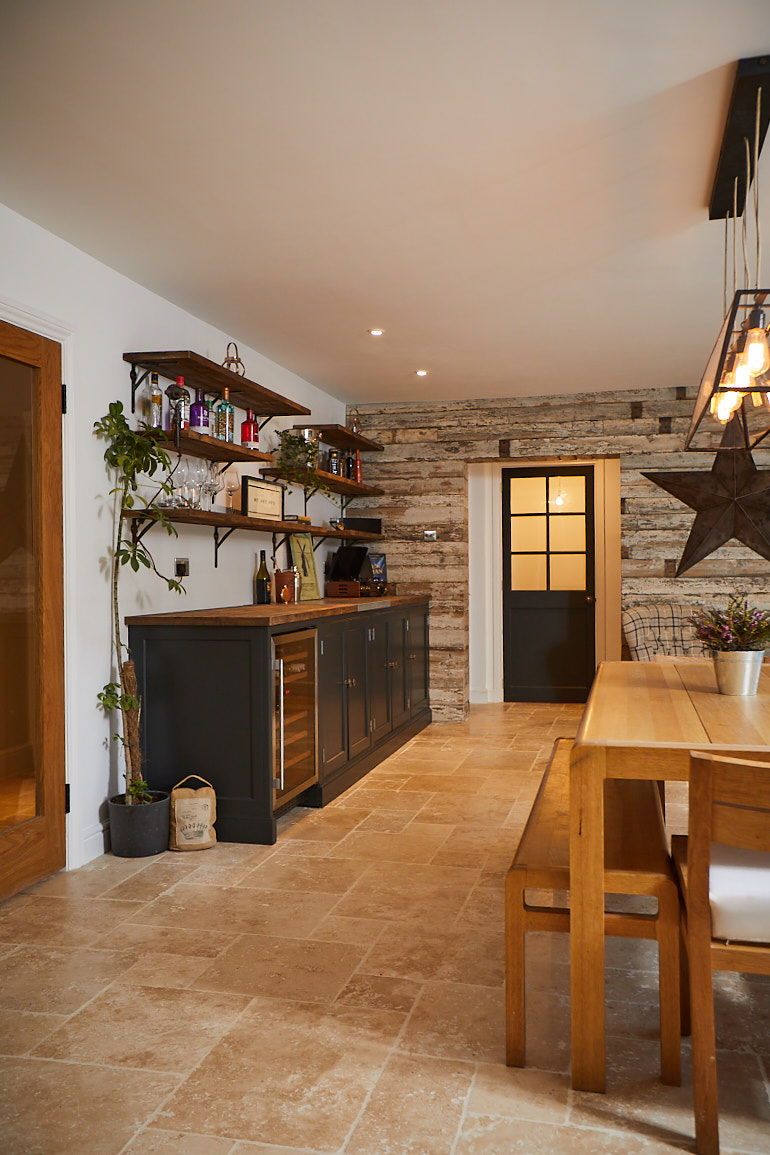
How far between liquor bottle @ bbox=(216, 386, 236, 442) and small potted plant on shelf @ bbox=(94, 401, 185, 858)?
501mm

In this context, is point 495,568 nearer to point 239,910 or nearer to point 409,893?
point 409,893

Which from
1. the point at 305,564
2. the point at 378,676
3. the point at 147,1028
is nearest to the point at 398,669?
the point at 378,676

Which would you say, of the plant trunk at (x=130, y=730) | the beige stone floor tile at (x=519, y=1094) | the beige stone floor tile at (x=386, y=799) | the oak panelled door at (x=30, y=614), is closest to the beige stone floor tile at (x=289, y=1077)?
the beige stone floor tile at (x=519, y=1094)

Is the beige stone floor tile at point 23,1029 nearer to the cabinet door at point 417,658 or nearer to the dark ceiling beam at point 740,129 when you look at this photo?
the dark ceiling beam at point 740,129

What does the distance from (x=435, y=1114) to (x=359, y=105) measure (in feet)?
8.25

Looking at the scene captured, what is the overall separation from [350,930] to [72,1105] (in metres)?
1.12

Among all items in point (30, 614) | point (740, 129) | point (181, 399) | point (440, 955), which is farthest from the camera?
→ point (181, 399)

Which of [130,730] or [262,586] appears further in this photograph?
[262,586]

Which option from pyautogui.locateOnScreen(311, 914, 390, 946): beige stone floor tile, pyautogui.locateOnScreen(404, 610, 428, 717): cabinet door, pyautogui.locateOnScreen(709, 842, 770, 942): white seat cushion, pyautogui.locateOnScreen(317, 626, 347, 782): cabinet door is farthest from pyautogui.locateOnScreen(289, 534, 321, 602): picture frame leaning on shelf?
pyautogui.locateOnScreen(709, 842, 770, 942): white seat cushion

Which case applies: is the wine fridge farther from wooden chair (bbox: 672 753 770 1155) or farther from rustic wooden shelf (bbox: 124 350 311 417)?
wooden chair (bbox: 672 753 770 1155)

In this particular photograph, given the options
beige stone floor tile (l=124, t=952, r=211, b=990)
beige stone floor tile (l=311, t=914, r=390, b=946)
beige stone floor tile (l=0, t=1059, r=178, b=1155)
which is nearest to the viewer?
beige stone floor tile (l=0, t=1059, r=178, b=1155)

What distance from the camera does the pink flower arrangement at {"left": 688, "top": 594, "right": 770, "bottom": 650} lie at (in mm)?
2748

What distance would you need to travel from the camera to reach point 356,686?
5156 mm

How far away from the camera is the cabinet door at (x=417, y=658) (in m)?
6.40
